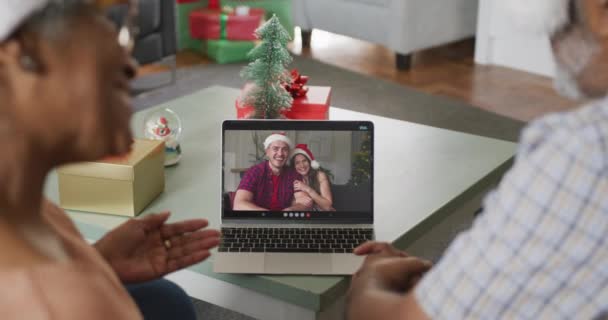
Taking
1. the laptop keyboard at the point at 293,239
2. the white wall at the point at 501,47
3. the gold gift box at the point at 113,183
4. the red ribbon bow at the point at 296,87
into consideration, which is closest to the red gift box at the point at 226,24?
the white wall at the point at 501,47

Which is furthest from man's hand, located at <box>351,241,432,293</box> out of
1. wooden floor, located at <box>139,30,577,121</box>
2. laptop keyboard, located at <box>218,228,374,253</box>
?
wooden floor, located at <box>139,30,577,121</box>

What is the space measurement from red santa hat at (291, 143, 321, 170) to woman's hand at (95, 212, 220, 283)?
38cm

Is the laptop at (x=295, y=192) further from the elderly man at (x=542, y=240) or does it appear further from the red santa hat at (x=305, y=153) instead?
the elderly man at (x=542, y=240)

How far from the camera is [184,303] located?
1.45m

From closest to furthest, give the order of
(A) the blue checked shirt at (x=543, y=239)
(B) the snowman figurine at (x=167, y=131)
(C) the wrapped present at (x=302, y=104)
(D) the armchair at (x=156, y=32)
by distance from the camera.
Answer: (A) the blue checked shirt at (x=543, y=239), (B) the snowman figurine at (x=167, y=131), (C) the wrapped present at (x=302, y=104), (D) the armchair at (x=156, y=32)

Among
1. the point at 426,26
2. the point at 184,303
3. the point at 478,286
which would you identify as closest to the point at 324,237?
the point at 184,303

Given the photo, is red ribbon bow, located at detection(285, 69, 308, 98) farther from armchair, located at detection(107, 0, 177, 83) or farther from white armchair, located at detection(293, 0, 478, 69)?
white armchair, located at detection(293, 0, 478, 69)

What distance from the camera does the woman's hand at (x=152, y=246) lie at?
117 cm

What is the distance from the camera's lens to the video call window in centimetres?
162

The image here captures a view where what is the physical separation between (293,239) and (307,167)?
0.16 meters

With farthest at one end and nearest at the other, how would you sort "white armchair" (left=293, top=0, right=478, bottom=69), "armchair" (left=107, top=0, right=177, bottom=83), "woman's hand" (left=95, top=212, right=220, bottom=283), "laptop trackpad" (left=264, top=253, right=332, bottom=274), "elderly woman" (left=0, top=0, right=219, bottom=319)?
"white armchair" (left=293, top=0, right=478, bottom=69), "armchair" (left=107, top=0, right=177, bottom=83), "laptop trackpad" (left=264, top=253, right=332, bottom=274), "woman's hand" (left=95, top=212, right=220, bottom=283), "elderly woman" (left=0, top=0, right=219, bottom=319)

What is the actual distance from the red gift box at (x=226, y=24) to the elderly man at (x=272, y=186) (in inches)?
100

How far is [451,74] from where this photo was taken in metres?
4.11

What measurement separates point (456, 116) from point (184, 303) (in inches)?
88.8
